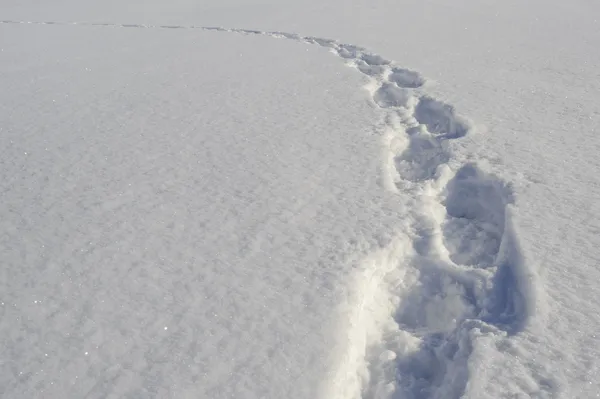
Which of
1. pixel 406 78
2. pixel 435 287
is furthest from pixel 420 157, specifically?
pixel 406 78

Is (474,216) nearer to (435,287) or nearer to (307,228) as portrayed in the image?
(435,287)

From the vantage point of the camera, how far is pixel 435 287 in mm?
2016

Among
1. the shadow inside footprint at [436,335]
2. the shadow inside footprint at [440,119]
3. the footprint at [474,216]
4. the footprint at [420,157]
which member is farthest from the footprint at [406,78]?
the shadow inside footprint at [436,335]

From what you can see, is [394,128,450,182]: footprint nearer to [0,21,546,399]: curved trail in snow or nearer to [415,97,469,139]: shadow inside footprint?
[0,21,546,399]: curved trail in snow

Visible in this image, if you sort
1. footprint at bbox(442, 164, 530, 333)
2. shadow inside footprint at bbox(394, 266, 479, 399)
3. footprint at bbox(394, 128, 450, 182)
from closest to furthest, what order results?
shadow inside footprint at bbox(394, 266, 479, 399) → footprint at bbox(442, 164, 530, 333) → footprint at bbox(394, 128, 450, 182)

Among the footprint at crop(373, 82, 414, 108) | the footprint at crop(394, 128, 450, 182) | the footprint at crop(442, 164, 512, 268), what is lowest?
the footprint at crop(373, 82, 414, 108)

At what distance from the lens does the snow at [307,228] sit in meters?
1.62

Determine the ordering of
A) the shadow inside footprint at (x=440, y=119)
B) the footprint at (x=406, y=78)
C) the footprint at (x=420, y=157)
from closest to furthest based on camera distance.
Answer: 1. the footprint at (x=420, y=157)
2. the shadow inside footprint at (x=440, y=119)
3. the footprint at (x=406, y=78)

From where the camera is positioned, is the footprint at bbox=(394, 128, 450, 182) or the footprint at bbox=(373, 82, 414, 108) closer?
the footprint at bbox=(394, 128, 450, 182)

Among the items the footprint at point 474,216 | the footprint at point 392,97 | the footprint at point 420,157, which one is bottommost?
the footprint at point 392,97

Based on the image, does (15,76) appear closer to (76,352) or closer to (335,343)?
(76,352)

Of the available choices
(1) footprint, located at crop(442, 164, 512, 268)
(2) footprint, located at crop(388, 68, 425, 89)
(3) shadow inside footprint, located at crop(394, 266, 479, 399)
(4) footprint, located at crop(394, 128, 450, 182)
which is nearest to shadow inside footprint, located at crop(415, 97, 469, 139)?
(4) footprint, located at crop(394, 128, 450, 182)

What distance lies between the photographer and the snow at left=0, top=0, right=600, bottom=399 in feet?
5.31

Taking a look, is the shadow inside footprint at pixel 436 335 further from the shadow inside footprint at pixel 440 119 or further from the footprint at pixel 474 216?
the shadow inside footprint at pixel 440 119
